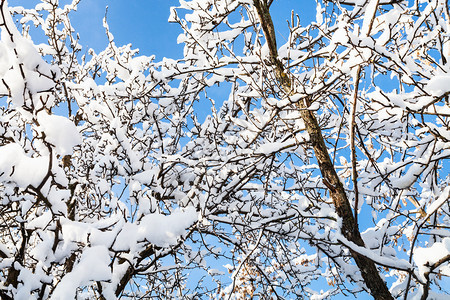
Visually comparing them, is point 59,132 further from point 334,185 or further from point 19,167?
point 334,185

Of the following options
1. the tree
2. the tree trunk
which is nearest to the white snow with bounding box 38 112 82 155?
the tree

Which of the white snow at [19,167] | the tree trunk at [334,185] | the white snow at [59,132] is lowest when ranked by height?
the white snow at [19,167]

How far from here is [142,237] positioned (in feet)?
5.47

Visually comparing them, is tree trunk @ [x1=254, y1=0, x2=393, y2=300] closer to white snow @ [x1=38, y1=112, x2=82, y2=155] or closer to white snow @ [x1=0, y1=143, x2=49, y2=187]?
white snow @ [x1=38, y1=112, x2=82, y2=155]

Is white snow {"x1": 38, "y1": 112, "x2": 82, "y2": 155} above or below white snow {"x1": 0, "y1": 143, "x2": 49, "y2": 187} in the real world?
above

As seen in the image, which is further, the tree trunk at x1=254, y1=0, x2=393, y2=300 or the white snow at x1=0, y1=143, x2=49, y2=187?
the tree trunk at x1=254, y1=0, x2=393, y2=300

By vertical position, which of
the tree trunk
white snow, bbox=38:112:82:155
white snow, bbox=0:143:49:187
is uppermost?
the tree trunk

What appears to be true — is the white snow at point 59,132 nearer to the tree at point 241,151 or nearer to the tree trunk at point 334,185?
the tree at point 241,151

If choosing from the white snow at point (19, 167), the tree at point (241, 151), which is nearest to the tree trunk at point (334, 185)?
the tree at point (241, 151)

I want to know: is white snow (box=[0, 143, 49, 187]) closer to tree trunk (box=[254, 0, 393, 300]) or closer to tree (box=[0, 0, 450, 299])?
tree (box=[0, 0, 450, 299])

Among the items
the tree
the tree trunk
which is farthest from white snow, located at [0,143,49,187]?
the tree trunk

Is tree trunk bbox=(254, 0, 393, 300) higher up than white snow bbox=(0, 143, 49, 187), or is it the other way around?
tree trunk bbox=(254, 0, 393, 300)

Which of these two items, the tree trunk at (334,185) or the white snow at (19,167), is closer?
the white snow at (19,167)

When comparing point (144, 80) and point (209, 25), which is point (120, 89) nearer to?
point (144, 80)
